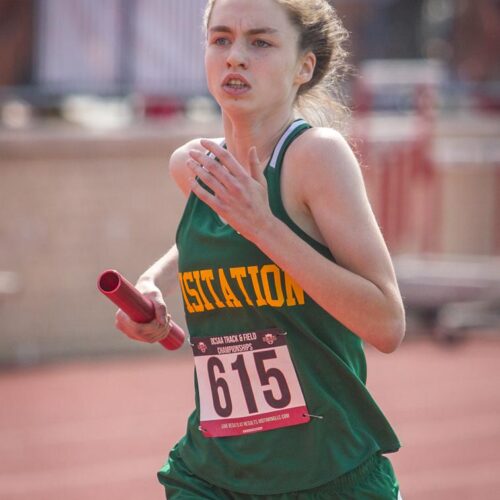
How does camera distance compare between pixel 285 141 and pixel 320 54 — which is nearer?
pixel 285 141

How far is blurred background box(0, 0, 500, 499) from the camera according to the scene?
10.5 meters

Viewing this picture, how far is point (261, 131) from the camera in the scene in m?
2.92

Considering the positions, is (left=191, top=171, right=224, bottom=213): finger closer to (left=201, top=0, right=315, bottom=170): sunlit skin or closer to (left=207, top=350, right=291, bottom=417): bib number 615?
(left=201, top=0, right=315, bottom=170): sunlit skin

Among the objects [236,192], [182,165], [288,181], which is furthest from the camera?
[182,165]

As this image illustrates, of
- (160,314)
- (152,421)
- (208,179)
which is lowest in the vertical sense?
(152,421)

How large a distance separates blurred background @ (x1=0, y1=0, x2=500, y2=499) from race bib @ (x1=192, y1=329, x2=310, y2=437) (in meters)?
6.47

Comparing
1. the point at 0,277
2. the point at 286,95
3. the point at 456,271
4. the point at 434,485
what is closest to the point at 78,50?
the point at 0,277

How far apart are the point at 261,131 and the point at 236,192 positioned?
33 cm

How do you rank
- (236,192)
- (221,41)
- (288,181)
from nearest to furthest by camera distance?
(236,192) < (288,181) < (221,41)

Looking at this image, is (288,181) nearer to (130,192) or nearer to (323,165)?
(323,165)

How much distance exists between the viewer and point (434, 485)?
6723mm

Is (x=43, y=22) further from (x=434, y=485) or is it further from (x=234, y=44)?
(x=234, y=44)

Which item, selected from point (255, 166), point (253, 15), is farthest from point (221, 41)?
point (255, 166)

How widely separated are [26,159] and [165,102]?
180 centimetres
